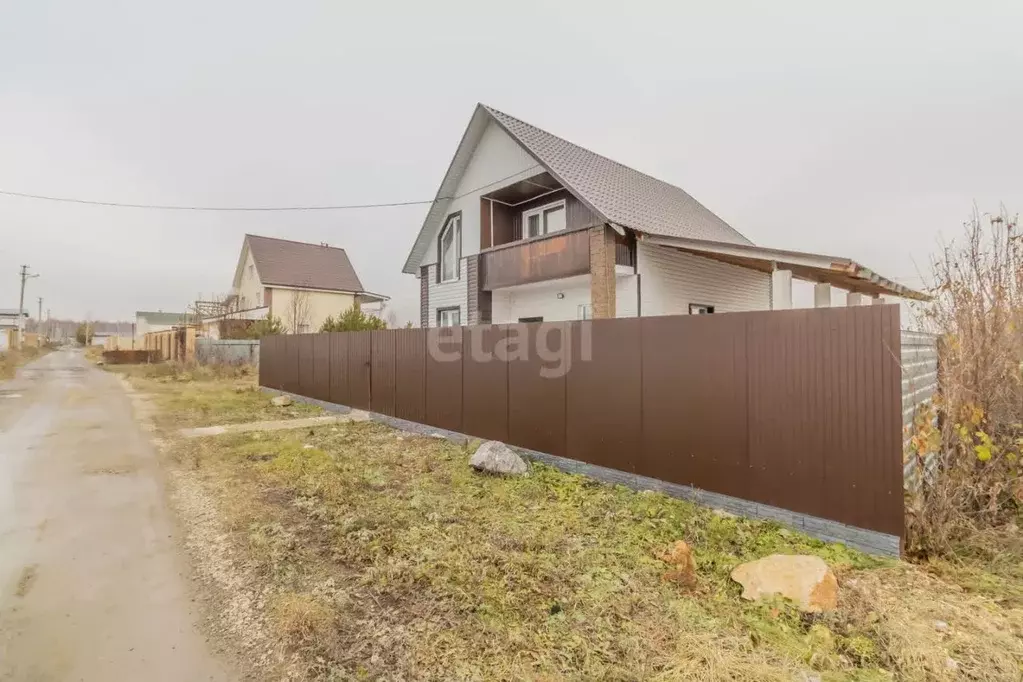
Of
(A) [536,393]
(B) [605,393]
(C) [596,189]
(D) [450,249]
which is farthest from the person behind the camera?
(D) [450,249]

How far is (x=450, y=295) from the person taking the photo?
46.6 ft

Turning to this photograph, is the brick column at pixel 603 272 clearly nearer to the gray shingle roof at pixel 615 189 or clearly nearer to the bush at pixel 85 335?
the gray shingle roof at pixel 615 189

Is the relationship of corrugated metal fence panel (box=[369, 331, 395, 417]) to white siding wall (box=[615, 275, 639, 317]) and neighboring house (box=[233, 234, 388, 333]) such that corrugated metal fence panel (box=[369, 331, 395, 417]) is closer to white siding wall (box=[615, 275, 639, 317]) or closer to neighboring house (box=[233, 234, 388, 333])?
white siding wall (box=[615, 275, 639, 317])

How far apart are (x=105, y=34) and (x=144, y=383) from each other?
42.4ft

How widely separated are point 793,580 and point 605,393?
3005 mm

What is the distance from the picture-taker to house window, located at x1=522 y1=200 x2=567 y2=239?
1208cm

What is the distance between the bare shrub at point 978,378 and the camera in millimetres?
3973

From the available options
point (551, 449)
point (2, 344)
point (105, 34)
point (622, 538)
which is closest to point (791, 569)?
point (622, 538)


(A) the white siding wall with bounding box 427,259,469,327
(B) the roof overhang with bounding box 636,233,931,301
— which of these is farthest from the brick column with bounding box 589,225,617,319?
(A) the white siding wall with bounding box 427,259,469,327

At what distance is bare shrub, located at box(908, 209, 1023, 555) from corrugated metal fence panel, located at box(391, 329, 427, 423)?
747 cm

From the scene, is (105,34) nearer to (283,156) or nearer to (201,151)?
(201,151)

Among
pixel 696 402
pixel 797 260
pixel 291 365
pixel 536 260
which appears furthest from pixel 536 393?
pixel 291 365

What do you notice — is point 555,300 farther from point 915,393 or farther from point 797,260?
point 915,393

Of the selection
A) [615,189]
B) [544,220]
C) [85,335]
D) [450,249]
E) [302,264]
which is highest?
[302,264]
